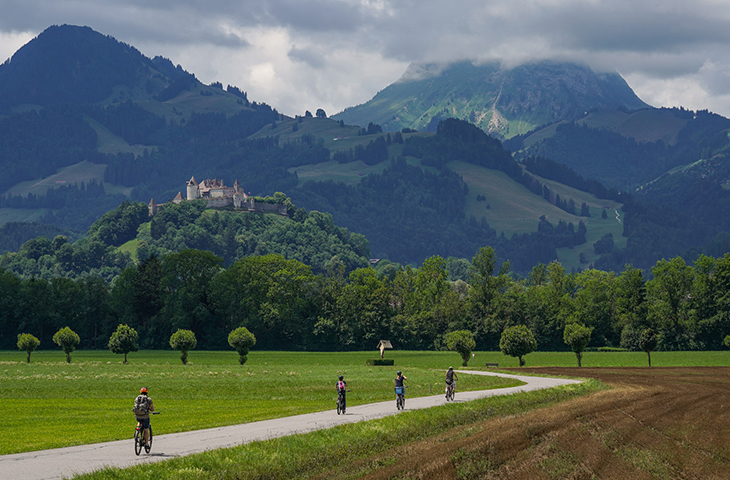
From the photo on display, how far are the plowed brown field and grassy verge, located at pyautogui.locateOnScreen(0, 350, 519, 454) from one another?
14.5 meters

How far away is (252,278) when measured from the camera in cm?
17612

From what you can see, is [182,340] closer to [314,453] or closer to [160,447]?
[160,447]

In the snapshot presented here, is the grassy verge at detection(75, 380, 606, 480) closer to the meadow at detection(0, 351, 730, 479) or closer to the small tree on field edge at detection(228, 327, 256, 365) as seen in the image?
the meadow at detection(0, 351, 730, 479)

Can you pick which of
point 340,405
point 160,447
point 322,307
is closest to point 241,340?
point 322,307

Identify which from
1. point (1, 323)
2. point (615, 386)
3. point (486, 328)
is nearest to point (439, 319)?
point (486, 328)

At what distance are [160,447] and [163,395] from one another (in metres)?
31.0

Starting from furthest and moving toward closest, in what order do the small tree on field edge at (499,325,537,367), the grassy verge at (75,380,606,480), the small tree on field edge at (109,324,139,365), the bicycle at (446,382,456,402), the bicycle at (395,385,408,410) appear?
the small tree on field edge at (109,324,139,365), the small tree on field edge at (499,325,537,367), the bicycle at (446,382,456,402), the bicycle at (395,385,408,410), the grassy verge at (75,380,606,480)

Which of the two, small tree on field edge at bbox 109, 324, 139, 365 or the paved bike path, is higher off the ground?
small tree on field edge at bbox 109, 324, 139, 365

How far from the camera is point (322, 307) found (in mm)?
172000

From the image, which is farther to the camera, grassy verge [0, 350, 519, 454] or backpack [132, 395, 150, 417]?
grassy verge [0, 350, 519, 454]

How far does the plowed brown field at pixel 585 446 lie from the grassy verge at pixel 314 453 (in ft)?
4.01

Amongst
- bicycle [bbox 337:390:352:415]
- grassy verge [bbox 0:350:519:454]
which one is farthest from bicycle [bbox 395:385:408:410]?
grassy verge [bbox 0:350:519:454]

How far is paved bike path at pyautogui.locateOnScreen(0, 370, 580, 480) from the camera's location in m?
29.7

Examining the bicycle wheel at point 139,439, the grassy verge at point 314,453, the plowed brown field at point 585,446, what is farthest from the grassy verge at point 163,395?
the plowed brown field at point 585,446
